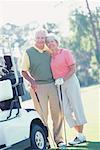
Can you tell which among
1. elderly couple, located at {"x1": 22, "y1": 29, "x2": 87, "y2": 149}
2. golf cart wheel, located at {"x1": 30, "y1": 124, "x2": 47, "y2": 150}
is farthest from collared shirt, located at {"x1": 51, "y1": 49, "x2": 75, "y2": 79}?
golf cart wheel, located at {"x1": 30, "y1": 124, "x2": 47, "y2": 150}

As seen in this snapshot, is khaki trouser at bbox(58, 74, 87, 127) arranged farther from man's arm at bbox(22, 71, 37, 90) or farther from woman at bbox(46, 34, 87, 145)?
man's arm at bbox(22, 71, 37, 90)

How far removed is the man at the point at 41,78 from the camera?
18.3ft

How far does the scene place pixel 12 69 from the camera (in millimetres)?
5535

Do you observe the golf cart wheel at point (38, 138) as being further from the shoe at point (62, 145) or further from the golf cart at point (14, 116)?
the shoe at point (62, 145)

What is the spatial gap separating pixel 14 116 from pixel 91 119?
1054 mm

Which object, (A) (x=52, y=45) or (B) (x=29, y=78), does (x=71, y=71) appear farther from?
(B) (x=29, y=78)

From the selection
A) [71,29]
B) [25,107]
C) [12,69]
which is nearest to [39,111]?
[25,107]

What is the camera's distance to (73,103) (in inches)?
229

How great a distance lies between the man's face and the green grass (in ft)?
2.59

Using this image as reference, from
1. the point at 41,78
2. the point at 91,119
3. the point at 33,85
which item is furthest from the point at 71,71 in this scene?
the point at 91,119

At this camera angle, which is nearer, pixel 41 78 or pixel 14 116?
pixel 14 116

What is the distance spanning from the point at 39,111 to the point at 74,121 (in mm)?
461

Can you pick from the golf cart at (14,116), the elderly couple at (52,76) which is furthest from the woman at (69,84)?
the golf cart at (14,116)

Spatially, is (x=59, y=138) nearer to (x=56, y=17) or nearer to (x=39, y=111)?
(x=39, y=111)
